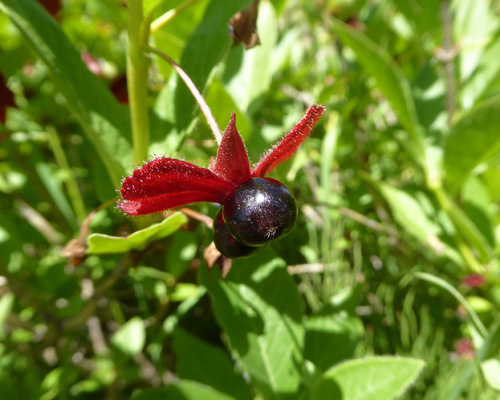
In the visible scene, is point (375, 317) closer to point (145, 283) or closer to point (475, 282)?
point (475, 282)

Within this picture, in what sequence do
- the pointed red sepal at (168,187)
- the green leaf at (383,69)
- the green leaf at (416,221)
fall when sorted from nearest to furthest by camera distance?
the pointed red sepal at (168,187), the green leaf at (383,69), the green leaf at (416,221)

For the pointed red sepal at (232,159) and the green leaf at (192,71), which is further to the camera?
the green leaf at (192,71)

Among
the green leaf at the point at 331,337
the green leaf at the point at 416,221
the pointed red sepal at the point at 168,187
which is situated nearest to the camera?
the pointed red sepal at the point at 168,187

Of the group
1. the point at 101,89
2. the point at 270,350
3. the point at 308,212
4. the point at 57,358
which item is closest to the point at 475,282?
the point at 308,212

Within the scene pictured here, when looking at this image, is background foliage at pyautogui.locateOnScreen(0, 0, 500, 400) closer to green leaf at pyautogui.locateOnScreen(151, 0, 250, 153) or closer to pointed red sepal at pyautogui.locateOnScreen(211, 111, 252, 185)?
green leaf at pyautogui.locateOnScreen(151, 0, 250, 153)

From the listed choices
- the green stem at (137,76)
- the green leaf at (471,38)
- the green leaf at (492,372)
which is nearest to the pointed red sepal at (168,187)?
the green stem at (137,76)

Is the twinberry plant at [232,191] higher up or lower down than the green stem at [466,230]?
higher up

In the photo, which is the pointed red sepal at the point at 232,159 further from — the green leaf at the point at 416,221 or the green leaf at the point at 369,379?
the green leaf at the point at 416,221
